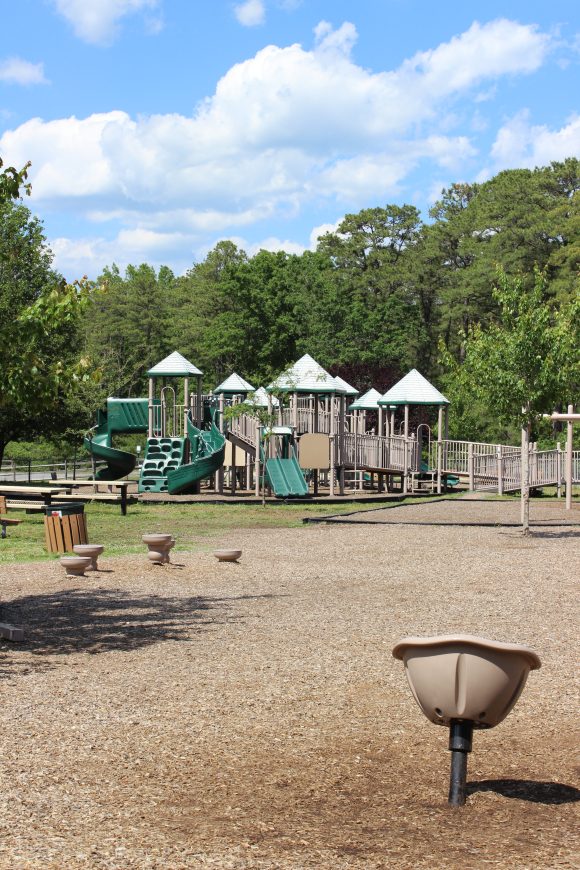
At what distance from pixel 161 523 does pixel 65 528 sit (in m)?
6.44

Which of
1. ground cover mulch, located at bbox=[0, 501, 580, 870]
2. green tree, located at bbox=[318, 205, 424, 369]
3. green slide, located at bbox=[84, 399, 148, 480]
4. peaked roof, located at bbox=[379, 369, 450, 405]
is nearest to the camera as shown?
ground cover mulch, located at bbox=[0, 501, 580, 870]

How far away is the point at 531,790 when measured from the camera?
588cm

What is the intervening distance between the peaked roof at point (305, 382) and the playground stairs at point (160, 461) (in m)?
3.57

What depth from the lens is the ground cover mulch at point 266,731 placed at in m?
5.02

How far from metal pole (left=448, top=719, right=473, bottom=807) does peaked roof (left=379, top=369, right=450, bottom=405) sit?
34.1 m

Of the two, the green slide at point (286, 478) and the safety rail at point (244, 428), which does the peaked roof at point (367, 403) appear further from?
the green slide at point (286, 478)

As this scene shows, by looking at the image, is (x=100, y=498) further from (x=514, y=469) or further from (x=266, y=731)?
(x=266, y=731)

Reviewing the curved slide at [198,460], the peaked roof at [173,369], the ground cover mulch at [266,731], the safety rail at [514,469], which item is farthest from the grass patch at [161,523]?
the peaked roof at [173,369]

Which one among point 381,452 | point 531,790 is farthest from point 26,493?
point 531,790

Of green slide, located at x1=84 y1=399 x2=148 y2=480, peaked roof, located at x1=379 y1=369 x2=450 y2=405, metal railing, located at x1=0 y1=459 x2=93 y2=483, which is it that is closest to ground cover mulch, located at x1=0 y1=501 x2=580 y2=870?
green slide, located at x1=84 y1=399 x2=148 y2=480

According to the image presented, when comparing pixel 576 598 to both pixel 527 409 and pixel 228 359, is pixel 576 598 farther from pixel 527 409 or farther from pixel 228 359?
pixel 228 359

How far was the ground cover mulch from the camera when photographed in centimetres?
502

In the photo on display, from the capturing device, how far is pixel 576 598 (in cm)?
1296

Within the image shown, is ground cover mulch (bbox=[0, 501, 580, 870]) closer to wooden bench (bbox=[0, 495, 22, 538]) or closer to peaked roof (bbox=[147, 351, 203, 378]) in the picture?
wooden bench (bbox=[0, 495, 22, 538])
